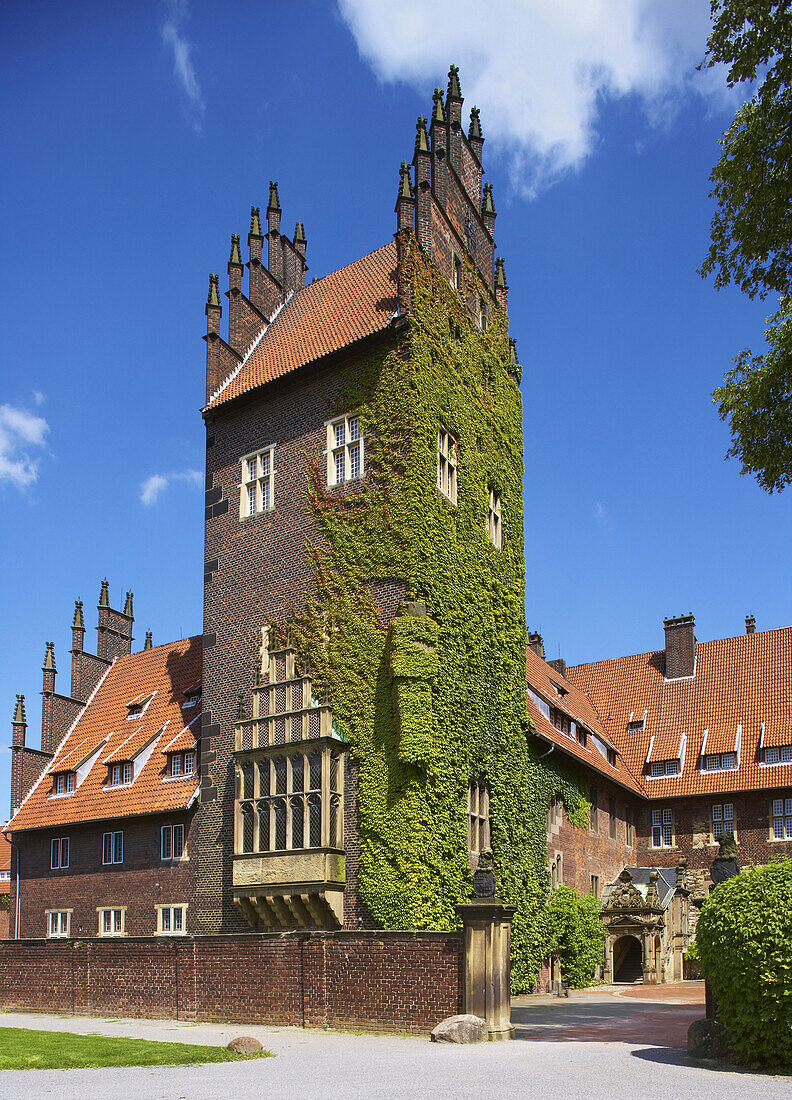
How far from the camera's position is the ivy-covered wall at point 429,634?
22.3 m

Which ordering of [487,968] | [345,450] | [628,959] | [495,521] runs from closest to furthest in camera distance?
[487,968]
[345,450]
[495,521]
[628,959]

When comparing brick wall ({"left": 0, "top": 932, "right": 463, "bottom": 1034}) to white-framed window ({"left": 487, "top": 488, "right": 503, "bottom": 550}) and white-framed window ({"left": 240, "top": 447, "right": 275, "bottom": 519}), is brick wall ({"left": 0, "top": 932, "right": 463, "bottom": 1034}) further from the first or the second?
white-framed window ({"left": 487, "top": 488, "right": 503, "bottom": 550})

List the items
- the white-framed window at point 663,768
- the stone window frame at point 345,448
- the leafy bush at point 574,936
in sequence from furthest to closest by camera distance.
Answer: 1. the white-framed window at point 663,768
2. the leafy bush at point 574,936
3. the stone window frame at point 345,448

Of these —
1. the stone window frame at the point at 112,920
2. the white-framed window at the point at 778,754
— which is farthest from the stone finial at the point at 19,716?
the white-framed window at the point at 778,754

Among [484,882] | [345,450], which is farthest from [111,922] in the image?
[484,882]

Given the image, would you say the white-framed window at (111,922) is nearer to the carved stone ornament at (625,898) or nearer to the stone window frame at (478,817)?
the stone window frame at (478,817)

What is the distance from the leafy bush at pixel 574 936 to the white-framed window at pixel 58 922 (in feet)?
45.5

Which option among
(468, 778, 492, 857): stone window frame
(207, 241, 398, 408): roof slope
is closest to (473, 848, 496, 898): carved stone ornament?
(468, 778, 492, 857): stone window frame

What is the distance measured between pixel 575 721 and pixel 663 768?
741cm

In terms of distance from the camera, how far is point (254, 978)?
1967cm

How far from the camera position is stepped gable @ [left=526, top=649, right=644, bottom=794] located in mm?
33031

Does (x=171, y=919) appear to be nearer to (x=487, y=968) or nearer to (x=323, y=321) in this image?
(x=487, y=968)

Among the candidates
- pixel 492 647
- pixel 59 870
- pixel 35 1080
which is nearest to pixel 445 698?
pixel 492 647

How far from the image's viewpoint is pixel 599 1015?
70.3 ft
